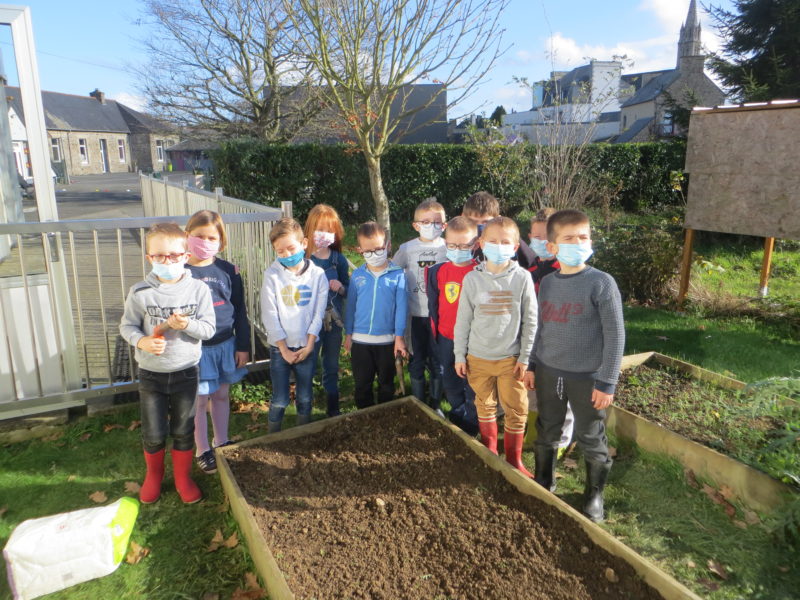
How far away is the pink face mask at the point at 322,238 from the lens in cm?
417

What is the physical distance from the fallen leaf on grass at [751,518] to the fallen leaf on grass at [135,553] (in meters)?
3.39

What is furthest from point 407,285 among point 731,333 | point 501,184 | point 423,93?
point 423,93

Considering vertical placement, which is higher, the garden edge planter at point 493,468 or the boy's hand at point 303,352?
the boy's hand at point 303,352

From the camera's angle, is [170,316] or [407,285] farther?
[407,285]

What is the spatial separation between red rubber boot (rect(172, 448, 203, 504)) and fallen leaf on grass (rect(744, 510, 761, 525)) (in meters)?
3.27

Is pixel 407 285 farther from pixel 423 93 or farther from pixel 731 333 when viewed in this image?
pixel 423 93

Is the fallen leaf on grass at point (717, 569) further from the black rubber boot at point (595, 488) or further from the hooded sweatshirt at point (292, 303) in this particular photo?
the hooded sweatshirt at point (292, 303)

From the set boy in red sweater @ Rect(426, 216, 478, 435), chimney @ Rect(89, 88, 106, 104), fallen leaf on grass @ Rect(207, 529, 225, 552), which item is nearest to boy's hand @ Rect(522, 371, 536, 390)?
boy in red sweater @ Rect(426, 216, 478, 435)

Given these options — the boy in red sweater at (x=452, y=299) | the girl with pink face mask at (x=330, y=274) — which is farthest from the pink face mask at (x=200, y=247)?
the boy in red sweater at (x=452, y=299)

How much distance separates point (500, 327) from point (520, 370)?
30 centimetres

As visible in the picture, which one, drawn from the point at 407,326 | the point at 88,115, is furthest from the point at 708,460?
the point at 88,115

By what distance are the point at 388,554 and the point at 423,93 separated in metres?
31.1

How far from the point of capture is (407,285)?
4234 mm

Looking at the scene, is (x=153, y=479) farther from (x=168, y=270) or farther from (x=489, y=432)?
(x=489, y=432)
